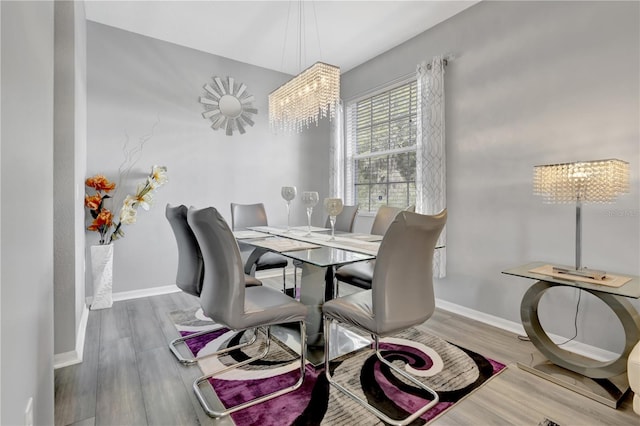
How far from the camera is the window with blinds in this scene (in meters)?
3.65

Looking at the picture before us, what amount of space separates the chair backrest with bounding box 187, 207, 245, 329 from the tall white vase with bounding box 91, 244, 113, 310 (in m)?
1.97

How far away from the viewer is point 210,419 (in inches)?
60.3

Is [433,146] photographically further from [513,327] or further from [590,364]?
[590,364]

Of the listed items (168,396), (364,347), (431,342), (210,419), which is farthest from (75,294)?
(431,342)

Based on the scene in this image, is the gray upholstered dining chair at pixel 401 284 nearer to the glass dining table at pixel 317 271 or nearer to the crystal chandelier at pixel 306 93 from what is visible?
the glass dining table at pixel 317 271

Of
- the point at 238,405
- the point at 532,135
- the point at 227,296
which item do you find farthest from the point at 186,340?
the point at 532,135

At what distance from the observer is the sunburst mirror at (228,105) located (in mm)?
3822

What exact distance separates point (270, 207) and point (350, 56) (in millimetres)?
2133

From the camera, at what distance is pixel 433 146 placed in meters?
3.12

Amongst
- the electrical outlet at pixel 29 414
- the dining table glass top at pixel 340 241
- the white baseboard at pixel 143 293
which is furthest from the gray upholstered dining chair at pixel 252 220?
the electrical outlet at pixel 29 414

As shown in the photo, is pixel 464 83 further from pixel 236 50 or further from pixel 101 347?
pixel 101 347

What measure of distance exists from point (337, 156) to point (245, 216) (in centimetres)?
163

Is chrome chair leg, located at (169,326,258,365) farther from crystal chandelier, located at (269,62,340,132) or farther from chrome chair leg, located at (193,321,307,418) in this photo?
crystal chandelier, located at (269,62,340,132)

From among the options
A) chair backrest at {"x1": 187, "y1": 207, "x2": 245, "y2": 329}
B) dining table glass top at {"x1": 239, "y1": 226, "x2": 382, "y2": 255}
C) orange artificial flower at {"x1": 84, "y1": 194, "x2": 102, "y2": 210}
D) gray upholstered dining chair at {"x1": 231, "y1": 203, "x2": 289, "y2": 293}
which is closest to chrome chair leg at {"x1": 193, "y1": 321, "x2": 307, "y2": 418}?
chair backrest at {"x1": 187, "y1": 207, "x2": 245, "y2": 329}
